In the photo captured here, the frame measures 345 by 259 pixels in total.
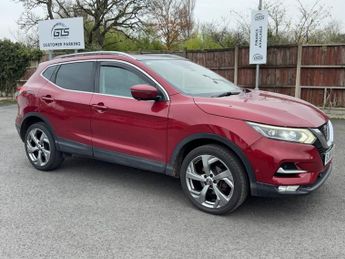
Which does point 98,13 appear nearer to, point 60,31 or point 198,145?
point 60,31

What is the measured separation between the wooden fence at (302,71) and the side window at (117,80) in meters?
7.71

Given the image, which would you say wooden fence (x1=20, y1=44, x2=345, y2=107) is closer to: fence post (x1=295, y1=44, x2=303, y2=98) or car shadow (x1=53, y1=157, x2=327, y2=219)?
fence post (x1=295, y1=44, x2=303, y2=98)

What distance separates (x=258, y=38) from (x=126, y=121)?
7450 millimetres

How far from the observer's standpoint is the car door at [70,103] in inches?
189

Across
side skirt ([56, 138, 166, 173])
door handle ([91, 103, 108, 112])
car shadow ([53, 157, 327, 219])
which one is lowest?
car shadow ([53, 157, 327, 219])

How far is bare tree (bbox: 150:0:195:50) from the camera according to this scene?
2808 cm

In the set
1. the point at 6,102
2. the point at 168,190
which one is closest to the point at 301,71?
the point at 168,190

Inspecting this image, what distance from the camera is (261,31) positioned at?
1055 cm

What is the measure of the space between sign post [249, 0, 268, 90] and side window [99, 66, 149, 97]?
6923 mm

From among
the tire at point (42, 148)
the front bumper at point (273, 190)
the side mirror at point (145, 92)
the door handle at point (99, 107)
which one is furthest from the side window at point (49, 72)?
the front bumper at point (273, 190)

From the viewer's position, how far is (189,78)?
4.54m

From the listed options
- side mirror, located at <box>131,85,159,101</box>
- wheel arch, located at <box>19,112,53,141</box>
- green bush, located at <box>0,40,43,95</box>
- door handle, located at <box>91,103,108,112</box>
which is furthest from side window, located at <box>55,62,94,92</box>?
green bush, located at <box>0,40,43,95</box>

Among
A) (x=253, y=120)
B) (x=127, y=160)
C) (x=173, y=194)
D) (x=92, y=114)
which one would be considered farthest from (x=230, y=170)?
(x=92, y=114)

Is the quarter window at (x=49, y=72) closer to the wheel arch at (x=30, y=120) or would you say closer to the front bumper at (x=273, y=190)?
the wheel arch at (x=30, y=120)
